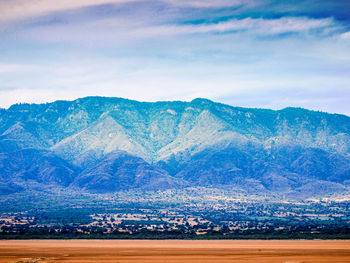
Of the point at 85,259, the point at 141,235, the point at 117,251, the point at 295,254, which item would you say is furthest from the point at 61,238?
Answer: the point at 295,254

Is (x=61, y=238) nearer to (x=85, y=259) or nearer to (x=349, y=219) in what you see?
(x=85, y=259)

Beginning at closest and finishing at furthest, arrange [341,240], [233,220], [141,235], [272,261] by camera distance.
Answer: [272,261] → [341,240] → [141,235] → [233,220]

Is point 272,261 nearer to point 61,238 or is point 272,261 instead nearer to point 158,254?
point 158,254

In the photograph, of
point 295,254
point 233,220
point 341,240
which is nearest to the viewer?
point 295,254

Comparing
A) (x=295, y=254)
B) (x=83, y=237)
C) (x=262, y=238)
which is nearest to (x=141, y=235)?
(x=83, y=237)

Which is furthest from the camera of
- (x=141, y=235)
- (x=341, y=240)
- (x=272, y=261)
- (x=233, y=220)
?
(x=233, y=220)

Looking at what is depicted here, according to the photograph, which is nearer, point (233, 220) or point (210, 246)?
point (210, 246)
